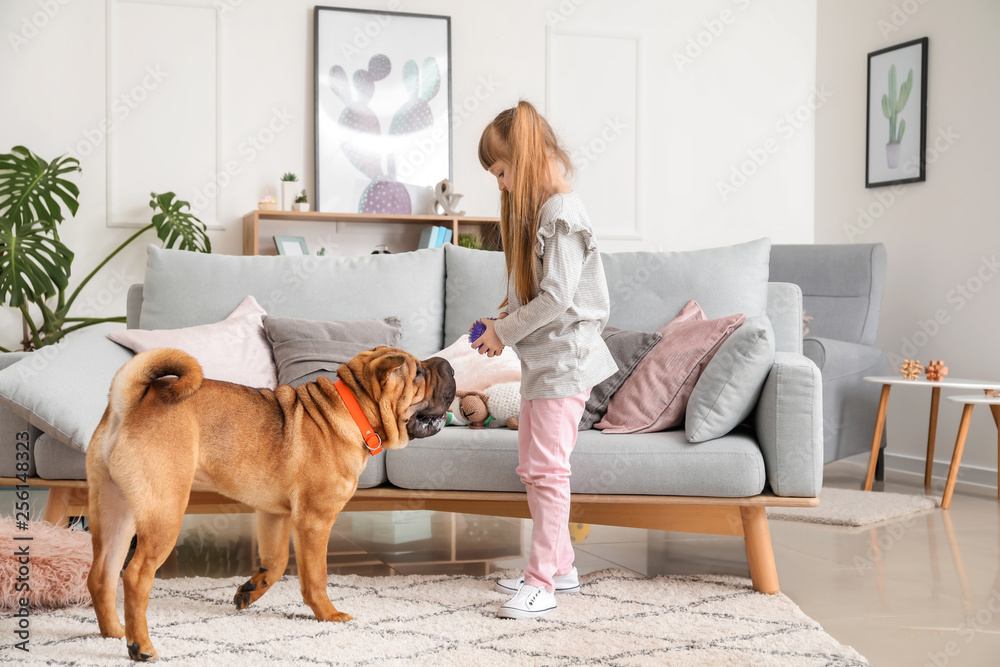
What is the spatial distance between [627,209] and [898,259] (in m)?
1.54

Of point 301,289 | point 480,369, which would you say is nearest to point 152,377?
point 480,369

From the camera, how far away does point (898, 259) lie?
4.54 meters

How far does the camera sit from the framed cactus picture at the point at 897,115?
4.40m

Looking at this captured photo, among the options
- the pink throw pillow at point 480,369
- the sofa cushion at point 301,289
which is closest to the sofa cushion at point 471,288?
the sofa cushion at point 301,289

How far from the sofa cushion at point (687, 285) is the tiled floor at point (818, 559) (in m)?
0.74

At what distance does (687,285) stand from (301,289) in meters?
1.27

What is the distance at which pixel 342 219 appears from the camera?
4.59m

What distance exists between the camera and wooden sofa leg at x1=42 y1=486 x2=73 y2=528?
2.21 metres

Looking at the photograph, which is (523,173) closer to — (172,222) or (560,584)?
(560,584)

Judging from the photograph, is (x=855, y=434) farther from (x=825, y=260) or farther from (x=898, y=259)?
(x=898, y=259)

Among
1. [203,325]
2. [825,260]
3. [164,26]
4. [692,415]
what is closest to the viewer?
[692,415]

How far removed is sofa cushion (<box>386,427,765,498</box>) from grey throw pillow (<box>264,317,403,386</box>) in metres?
0.43

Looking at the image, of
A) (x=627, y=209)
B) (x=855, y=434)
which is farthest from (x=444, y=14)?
(x=855, y=434)

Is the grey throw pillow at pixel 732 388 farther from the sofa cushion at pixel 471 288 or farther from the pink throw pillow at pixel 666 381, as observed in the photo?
the sofa cushion at pixel 471 288
